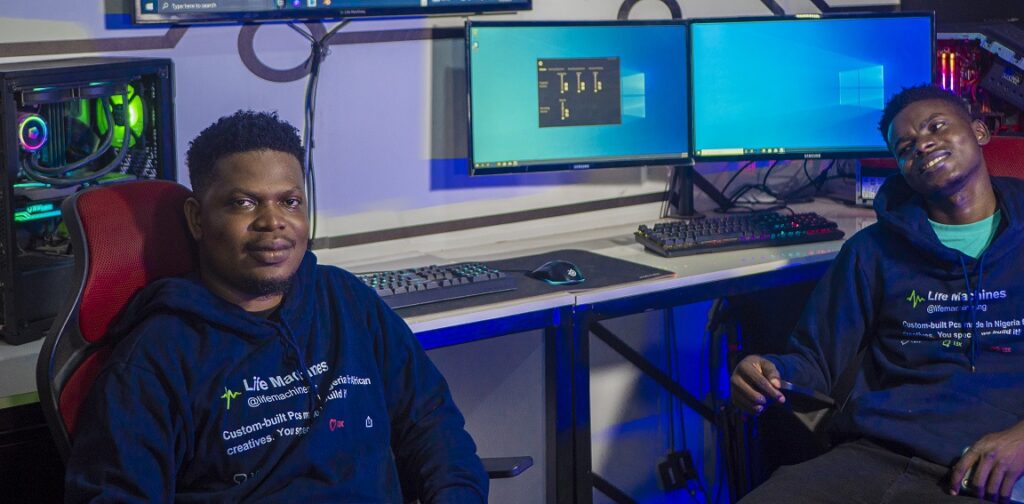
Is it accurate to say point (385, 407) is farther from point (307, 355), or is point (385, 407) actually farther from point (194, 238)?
point (194, 238)

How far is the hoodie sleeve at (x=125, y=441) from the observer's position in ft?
4.83

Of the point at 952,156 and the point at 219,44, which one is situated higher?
the point at 219,44

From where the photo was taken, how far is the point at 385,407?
1782 millimetres

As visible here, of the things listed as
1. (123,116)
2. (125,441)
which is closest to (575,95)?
(123,116)

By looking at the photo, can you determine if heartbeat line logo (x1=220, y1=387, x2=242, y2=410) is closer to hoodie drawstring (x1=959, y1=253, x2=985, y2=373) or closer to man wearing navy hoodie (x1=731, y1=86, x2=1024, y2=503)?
man wearing navy hoodie (x1=731, y1=86, x2=1024, y2=503)

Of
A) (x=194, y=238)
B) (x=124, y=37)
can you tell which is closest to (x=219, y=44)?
(x=124, y=37)

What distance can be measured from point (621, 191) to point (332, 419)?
1542 millimetres

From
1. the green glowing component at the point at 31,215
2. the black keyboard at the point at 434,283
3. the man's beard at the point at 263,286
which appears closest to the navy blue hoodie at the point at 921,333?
the black keyboard at the point at 434,283

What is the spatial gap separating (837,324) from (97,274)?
53.7 inches

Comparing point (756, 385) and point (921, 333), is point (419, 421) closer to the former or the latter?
point (756, 385)

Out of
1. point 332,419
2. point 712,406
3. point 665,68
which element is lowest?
point 712,406

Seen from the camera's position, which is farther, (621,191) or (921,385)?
(621,191)

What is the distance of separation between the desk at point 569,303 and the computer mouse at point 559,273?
0.19ft

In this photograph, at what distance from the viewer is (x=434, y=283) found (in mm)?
2221
